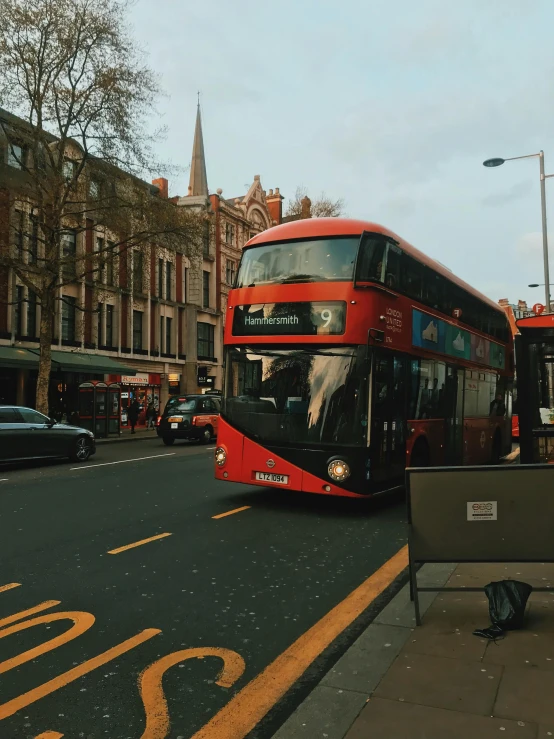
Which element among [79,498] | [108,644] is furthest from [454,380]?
[108,644]

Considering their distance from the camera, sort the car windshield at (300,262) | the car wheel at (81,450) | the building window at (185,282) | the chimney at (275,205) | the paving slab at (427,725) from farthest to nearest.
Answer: the chimney at (275,205), the building window at (185,282), the car wheel at (81,450), the car windshield at (300,262), the paving slab at (427,725)

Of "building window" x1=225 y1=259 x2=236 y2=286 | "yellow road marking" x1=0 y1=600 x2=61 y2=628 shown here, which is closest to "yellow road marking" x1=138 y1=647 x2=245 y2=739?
"yellow road marking" x1=0 y1=600 x2=61 y2=628

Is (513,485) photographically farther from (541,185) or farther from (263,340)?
(541,185)

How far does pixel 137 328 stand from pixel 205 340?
7.84 metres

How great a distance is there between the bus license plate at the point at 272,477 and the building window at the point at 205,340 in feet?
119

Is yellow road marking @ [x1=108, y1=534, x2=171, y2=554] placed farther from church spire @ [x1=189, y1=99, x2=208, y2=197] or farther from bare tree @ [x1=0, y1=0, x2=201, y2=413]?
church spire @ [x1=189, y1=99, x2=208, y2=197]

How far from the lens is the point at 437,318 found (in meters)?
10.9

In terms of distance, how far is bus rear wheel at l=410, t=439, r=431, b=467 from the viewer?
996cm

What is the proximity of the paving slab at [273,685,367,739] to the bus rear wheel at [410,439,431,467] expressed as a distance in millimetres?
6679

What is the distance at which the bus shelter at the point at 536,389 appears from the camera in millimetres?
8828

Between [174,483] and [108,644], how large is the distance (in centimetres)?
788

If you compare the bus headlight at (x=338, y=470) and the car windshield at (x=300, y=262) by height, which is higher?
the car windshield at (x=300, y=262)

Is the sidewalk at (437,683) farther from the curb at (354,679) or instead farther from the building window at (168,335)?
the building window at (168,335)

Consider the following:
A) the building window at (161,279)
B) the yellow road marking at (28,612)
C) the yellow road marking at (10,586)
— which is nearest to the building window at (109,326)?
the building window at (161,279)
